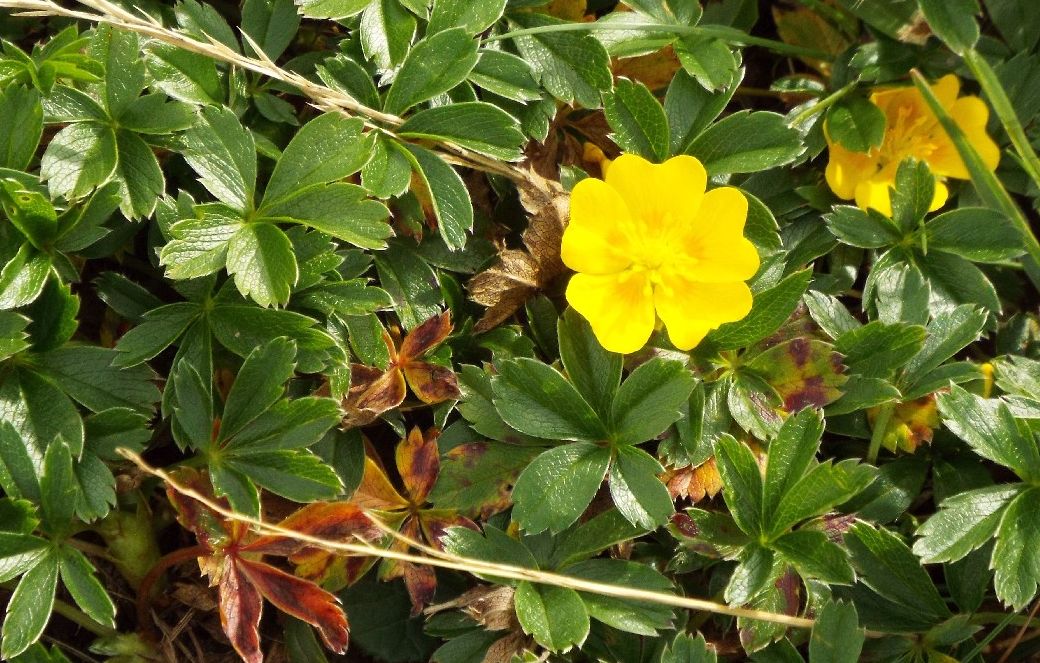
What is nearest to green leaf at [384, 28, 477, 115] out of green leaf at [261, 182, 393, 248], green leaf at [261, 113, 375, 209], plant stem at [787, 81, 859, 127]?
green leaf at [261, 113, 375, 209]

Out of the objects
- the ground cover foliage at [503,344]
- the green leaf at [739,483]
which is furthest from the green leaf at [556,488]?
the green leaf at [739,483]

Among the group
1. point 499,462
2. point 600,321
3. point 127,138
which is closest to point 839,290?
point 600,321

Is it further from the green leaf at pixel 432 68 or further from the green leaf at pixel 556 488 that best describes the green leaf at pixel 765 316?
the green leaf at pixel 432 68

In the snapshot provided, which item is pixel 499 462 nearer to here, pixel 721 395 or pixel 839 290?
pixel 721 395

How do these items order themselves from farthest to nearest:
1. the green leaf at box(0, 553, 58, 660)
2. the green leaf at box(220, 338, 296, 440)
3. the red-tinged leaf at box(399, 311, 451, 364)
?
1. the red-tinged leaf at box(399, 311, 451, 364)
2. the green leaf at box(220, 338, 296, 440)
3. the green leaf at box(0, 553, 58, 660)

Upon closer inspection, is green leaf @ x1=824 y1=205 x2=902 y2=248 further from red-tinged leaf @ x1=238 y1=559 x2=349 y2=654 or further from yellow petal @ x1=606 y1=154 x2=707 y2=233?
red-tinged leaf @ x1=238 y1=559 x2=349 y2=654

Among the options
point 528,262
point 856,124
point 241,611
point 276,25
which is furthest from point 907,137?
point 241,611
